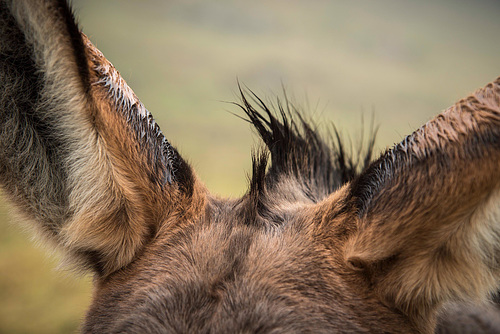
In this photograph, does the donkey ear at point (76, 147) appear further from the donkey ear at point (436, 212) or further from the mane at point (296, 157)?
the donkey ear at point (436, 212)

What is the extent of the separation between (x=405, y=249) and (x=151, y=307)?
79 cm

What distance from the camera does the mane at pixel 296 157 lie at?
1953 millimetres

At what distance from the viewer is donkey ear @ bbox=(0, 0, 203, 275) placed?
4.19 ft

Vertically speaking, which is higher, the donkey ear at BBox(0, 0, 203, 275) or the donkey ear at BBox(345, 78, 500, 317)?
the donkey ear at BBox(0, 0, 203, 275)

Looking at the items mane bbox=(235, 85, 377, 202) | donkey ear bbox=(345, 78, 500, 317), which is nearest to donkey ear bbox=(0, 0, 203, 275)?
mane bbox=(235, 85, 377, 202)

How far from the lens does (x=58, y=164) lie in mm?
1460

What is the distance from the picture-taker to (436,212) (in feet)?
3.86

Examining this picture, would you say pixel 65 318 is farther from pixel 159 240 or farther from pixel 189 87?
pixel 189 87

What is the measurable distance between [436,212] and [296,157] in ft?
3.32

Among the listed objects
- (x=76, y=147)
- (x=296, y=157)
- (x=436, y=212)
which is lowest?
(x=436, y=212)

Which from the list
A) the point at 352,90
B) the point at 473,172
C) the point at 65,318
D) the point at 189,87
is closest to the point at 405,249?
the point at 473,172

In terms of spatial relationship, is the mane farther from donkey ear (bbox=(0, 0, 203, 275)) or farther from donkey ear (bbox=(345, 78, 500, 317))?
donkey ear (bbox=(345, 78, 500, 317))

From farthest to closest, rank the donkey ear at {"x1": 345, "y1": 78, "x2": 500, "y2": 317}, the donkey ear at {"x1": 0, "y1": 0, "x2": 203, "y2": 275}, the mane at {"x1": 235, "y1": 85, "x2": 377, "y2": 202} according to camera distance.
A: the mane at {"x1": 235, "y1": 85, "x2": 377, "y2": 202} → the donkey ear at {"x1": 0, "y1": 0, "x2": 203, "y2": 275} → the donkey ear at {"x1": 345, "y1": 78, "x2": 500, "y2": 317}

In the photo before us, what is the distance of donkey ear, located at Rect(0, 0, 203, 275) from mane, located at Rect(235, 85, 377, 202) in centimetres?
43
